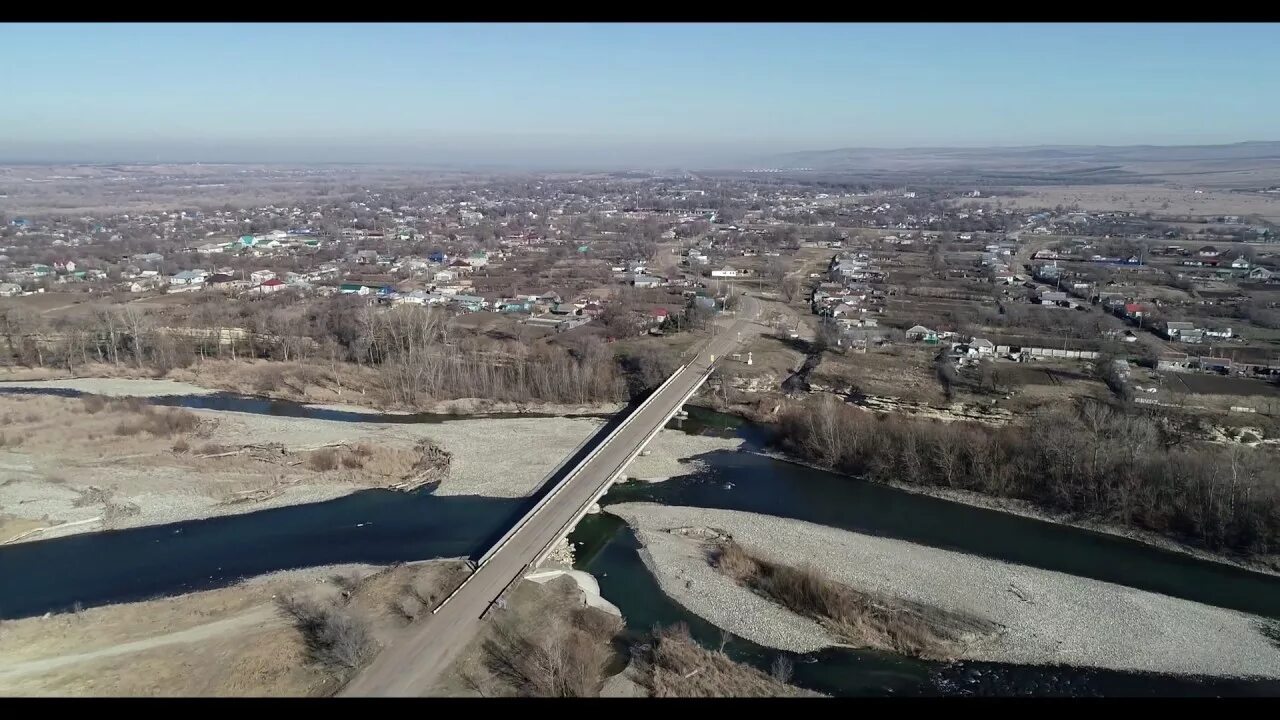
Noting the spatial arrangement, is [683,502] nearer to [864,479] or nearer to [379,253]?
[864,479]

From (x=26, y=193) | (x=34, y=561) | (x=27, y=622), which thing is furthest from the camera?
(x=26, y=193)

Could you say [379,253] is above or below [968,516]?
above

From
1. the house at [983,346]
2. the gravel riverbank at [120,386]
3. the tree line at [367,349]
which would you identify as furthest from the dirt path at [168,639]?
the house at [983,346]

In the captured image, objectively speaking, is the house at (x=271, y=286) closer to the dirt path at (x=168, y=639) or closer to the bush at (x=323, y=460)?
the bush at (x=323, y=460)
